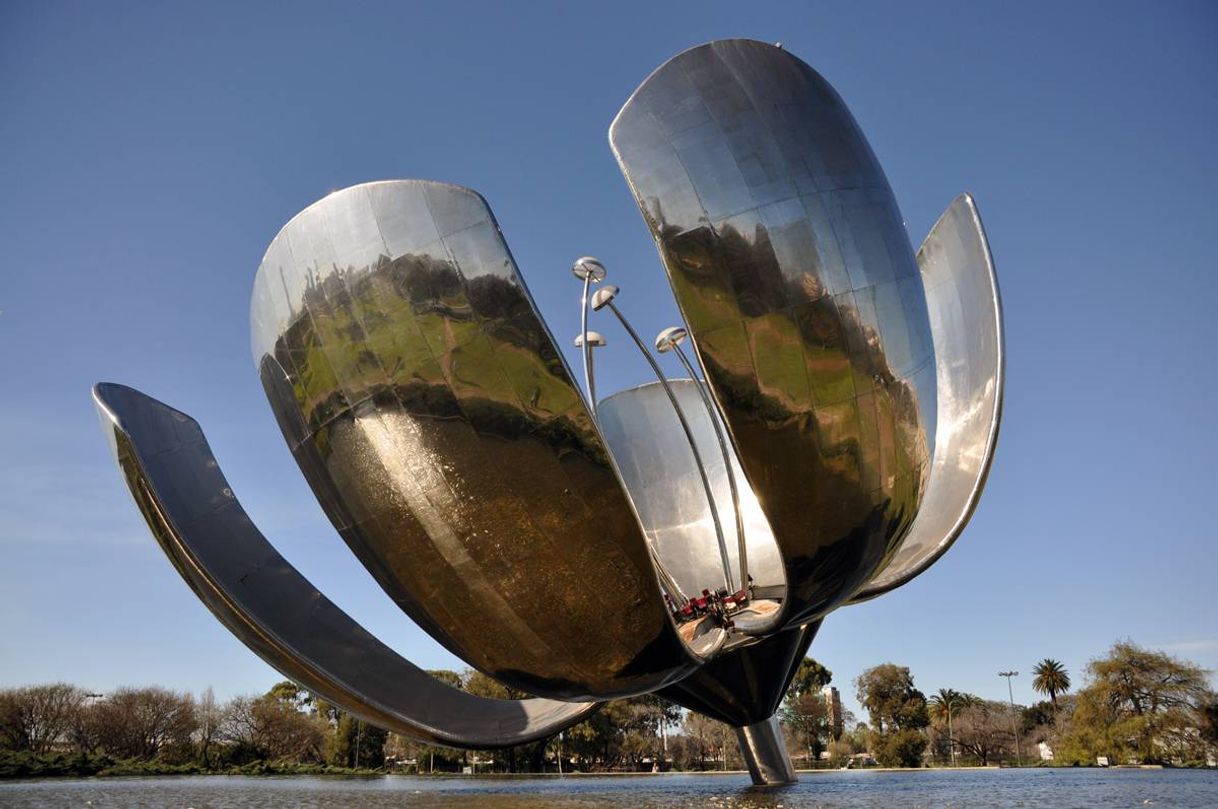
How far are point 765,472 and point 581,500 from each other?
61.8 inches

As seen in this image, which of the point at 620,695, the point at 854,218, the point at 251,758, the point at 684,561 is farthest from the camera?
the point at 251,758

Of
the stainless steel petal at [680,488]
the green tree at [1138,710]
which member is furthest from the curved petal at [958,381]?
the green tree at [1138,710]

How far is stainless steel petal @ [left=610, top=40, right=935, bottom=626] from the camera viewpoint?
7.08 meters

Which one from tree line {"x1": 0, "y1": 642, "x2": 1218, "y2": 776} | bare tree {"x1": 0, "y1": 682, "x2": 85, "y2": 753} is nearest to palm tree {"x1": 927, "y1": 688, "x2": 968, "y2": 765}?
tree line {"x1": 0, "y1": 642, "x2": 1218, "y2": 776}

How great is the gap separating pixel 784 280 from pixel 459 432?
9.79 feet

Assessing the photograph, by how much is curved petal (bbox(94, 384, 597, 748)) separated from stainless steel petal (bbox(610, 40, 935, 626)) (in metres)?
5.09

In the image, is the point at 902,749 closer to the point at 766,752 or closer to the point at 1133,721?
the point at 1133,721

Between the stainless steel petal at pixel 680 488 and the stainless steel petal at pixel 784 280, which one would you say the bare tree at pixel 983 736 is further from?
the stainless steel petal at pixel 784 280

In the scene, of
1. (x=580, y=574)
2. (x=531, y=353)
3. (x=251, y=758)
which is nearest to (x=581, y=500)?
(x=580, y=574)

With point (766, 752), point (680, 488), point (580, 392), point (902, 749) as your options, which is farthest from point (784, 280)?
point (902, 749)

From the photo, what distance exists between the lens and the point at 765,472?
7281 millimetres

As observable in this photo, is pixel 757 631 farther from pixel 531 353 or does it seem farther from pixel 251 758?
pixel 251 758

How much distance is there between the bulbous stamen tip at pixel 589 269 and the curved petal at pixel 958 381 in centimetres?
417

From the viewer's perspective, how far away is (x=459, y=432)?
7629 mm
